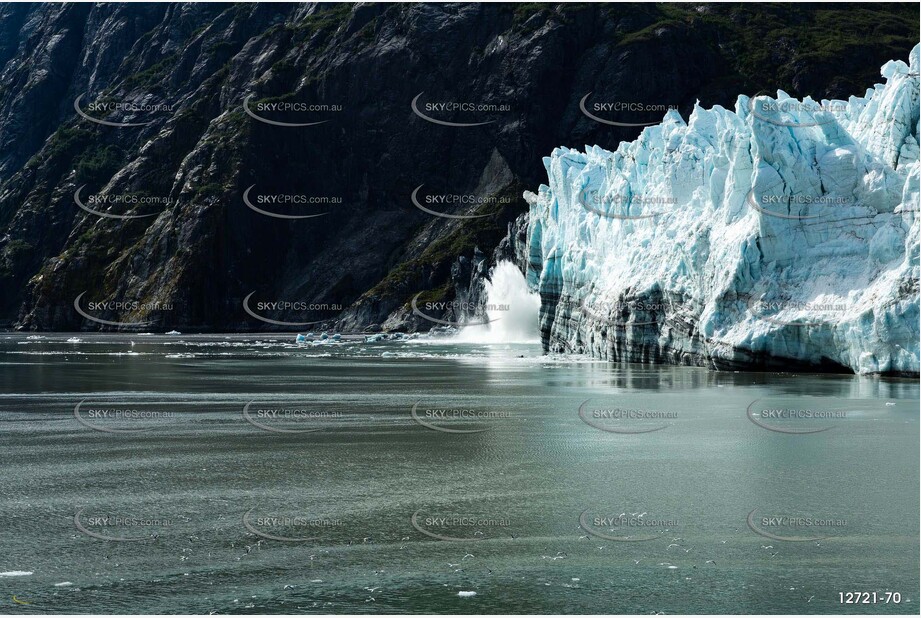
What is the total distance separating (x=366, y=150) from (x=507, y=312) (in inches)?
2234

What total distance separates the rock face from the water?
289 feet

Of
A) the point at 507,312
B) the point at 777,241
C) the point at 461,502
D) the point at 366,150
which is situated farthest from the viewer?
the point at 366,150

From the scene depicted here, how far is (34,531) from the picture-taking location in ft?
54.0

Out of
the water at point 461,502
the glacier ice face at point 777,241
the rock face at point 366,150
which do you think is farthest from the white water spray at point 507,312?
the water at point 461,502

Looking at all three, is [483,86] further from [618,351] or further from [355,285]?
[618,351]

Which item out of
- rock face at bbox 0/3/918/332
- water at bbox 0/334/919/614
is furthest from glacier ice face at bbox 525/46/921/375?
rock face at bbox 0/3/918/332

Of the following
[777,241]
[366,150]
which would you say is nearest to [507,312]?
[777,241]

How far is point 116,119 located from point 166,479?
16538 cm

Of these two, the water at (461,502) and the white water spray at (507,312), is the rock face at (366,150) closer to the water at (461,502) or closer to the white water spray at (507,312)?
the white water spray at (507,312)

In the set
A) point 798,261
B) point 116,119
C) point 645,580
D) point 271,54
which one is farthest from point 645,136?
point 116,119

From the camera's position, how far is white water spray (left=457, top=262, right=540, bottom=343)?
93375 millimetres

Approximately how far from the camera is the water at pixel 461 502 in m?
13.5

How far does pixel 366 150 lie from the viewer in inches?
5689

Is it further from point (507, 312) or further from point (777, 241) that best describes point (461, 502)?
point (507, 312)
